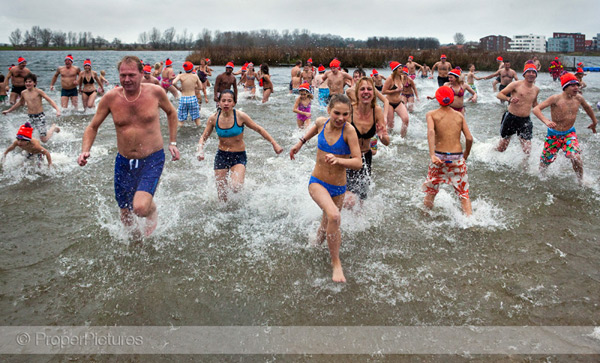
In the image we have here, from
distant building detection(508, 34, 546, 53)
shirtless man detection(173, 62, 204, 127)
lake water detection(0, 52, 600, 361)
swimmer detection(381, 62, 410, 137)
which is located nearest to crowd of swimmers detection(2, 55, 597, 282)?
lake water detection(0, 52, 600, 361)

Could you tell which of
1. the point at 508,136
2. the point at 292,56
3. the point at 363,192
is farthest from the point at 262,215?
the point at 292,56

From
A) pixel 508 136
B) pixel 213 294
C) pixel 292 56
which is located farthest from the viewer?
pixel 292 56

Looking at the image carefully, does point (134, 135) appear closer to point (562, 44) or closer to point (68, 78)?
point (68, 78)

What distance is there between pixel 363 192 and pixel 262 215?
141 cm

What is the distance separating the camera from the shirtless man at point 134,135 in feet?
12.7

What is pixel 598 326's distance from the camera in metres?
3.15

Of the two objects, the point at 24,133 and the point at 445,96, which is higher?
the point at 445,96

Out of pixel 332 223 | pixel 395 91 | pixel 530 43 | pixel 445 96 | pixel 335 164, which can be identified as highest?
pixel 530 43

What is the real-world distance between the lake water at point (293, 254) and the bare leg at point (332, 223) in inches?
6.2

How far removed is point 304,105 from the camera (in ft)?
30.6

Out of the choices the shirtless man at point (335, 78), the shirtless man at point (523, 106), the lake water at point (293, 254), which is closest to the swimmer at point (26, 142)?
the lake water at point (293, 254)

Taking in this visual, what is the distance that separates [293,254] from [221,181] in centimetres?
172

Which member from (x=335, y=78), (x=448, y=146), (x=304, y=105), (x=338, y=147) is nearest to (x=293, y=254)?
(x=338, y=147)

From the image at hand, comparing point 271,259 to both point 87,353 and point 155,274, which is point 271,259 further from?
point 87,353
